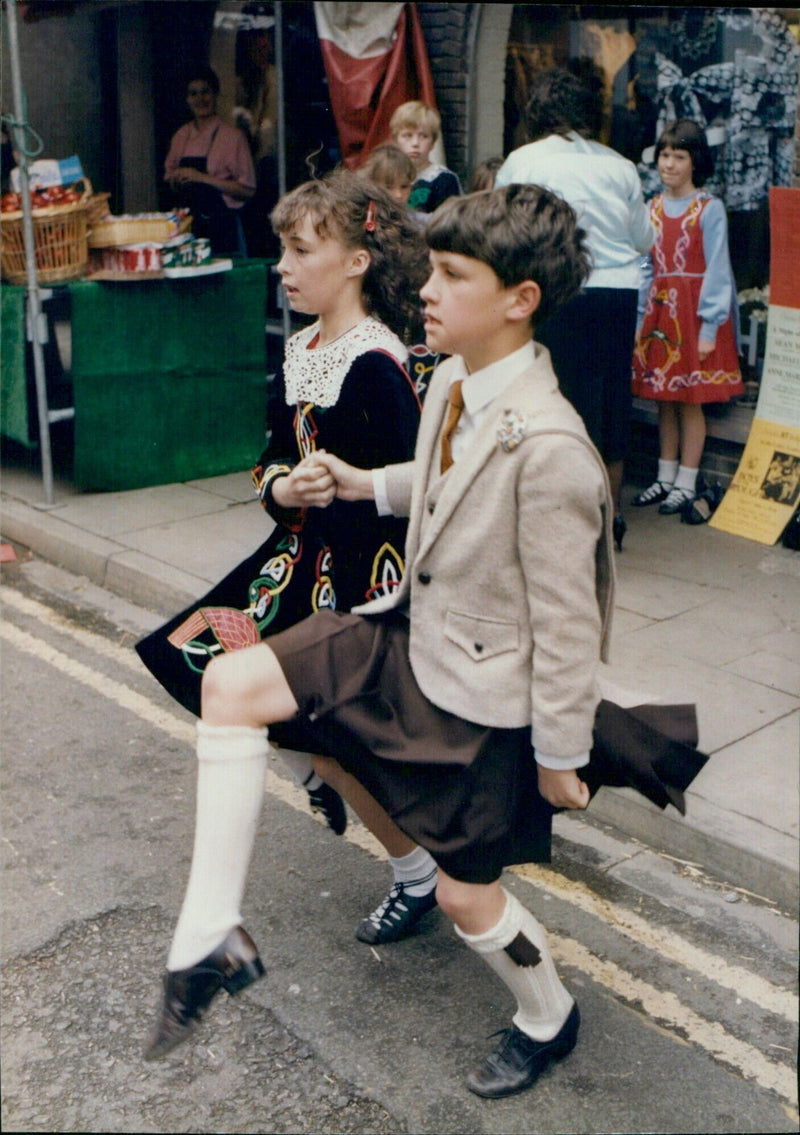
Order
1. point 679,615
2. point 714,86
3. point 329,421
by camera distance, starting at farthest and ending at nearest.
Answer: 1. point 714,86
2. point 679,615
3. point 329,421

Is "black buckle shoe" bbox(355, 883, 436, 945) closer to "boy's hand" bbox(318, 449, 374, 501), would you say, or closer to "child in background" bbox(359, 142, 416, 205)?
"boy's hand" bbox(318, 449, 374, 501)

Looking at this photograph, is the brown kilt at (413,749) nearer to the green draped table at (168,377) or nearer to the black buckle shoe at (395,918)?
the black buckle shoe at (395,918)

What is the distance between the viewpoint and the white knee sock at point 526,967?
2.81 m

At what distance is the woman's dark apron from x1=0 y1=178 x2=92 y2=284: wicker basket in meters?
2.46

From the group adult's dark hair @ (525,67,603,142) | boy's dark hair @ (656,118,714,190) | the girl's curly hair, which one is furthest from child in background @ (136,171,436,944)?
boy's dark hair @ (656,118,714,190)

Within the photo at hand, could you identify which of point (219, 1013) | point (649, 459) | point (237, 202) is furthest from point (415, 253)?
point (237, 202)

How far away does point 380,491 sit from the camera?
9.89ft

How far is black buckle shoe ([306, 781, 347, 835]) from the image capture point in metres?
3.59

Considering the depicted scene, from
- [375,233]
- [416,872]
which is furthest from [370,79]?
[416,872]

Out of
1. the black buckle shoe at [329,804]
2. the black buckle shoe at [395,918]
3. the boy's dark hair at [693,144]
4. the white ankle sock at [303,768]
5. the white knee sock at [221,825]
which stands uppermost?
the boy's dark hair at [693,144]

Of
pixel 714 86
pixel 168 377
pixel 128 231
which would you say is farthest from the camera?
pixel 168 377

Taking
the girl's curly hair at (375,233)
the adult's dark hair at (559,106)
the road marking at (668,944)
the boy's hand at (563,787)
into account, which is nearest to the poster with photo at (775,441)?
the adult's dark hair at (559,106)

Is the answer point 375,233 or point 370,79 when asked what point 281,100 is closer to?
point 370,79

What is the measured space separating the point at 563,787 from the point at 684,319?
194 inches
